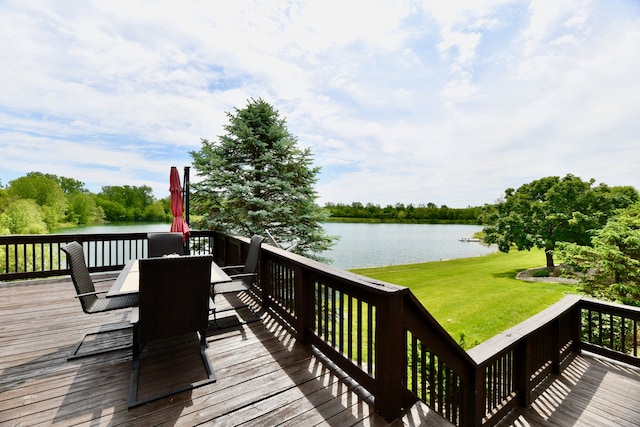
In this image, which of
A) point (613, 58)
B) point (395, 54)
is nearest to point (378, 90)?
point (395, 54)

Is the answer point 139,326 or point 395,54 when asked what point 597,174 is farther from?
point 139,326

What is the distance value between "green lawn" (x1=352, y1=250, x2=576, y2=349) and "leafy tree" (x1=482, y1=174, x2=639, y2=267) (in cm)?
273

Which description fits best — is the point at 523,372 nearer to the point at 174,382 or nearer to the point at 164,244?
the point at 174,382

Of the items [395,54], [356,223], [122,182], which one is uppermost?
[395,54]

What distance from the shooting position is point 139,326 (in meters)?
1.99

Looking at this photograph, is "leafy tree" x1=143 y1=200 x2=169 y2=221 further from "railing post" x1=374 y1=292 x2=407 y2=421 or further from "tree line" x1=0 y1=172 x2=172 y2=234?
"railing post" x1=374 y1=292 x2=407 y2=421

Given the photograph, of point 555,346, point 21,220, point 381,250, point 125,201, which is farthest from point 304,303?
point 381,250

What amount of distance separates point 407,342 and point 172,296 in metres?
1.96

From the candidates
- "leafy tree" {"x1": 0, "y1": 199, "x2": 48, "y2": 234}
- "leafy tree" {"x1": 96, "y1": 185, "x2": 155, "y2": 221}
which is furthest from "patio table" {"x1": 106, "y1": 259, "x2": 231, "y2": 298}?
"leafy tree" {"x1": 96, "y1": 185, "x2": 155, "y2": 221}

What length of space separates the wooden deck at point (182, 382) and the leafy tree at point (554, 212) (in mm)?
18515

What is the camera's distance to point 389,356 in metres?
1.69

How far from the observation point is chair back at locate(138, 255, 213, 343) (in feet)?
6.45

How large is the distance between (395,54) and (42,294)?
326 inches

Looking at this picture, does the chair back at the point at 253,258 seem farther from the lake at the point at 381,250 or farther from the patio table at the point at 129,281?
the lake at the point at 381,250
